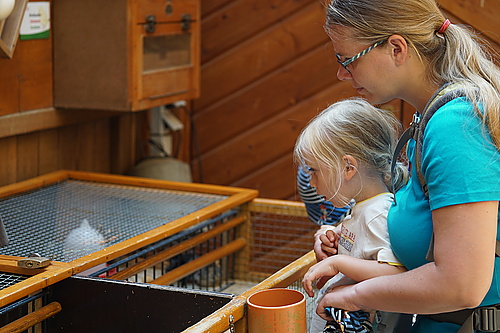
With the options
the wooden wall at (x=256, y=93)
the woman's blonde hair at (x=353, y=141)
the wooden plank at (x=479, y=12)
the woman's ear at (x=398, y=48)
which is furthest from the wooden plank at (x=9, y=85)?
the wooden plank at (x=479, y=12)

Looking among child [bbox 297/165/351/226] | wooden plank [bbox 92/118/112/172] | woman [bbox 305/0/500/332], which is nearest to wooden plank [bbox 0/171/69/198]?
wooden plank [bbox 92/118/112/172]

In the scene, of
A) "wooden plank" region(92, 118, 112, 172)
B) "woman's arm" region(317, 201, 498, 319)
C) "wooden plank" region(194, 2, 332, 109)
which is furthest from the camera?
"wooden plank" region(194, 2, 332, 109)

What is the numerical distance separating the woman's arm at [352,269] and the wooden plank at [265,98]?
1.88 m

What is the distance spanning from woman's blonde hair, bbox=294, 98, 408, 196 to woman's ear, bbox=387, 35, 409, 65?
0.27 meters

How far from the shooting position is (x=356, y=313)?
1320 millimetres

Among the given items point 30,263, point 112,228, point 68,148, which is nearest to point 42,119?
point 68,148

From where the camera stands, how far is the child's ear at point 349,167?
132cm

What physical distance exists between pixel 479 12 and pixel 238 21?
104 cm

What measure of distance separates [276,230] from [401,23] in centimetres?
205

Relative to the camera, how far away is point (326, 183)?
4.43 feet

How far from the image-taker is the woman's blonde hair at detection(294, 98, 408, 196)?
4.35 feet

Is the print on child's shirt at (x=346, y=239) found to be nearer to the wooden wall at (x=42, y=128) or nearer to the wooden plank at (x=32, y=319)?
the wooden plank at (x=32, y=319)

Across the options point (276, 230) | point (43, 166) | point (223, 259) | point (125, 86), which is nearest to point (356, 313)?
point (223, 259)

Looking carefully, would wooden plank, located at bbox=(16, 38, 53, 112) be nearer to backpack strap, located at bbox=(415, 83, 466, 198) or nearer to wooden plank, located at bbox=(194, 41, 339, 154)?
wooden plank, located at bbox=(194, 41, 339, 154)
